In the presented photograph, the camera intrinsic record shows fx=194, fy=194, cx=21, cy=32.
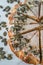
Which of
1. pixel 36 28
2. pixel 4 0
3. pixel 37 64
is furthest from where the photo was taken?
pixel 4 0

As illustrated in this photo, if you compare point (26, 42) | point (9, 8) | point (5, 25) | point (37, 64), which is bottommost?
point (37, 64)

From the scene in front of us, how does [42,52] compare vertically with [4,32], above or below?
below

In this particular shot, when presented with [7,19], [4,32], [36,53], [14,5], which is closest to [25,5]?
[14,5]

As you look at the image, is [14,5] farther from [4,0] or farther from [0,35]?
[0,35]

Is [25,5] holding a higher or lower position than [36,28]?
higher

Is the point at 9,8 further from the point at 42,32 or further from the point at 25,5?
the point at 42,32

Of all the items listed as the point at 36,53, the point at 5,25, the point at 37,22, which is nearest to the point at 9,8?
the point at 5,25

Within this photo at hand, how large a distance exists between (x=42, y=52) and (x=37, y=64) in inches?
3.8

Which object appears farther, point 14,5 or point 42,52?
point 14,5

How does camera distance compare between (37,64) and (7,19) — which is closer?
(37,64)

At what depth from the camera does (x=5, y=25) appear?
153cm

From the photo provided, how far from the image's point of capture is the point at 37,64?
1.41 m

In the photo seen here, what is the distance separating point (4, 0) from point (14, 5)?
97mm

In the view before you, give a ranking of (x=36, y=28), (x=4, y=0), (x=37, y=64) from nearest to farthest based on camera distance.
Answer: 1. (x=37, y=64)
2. (x=36, y=28)
3. (x=4, y=0)
